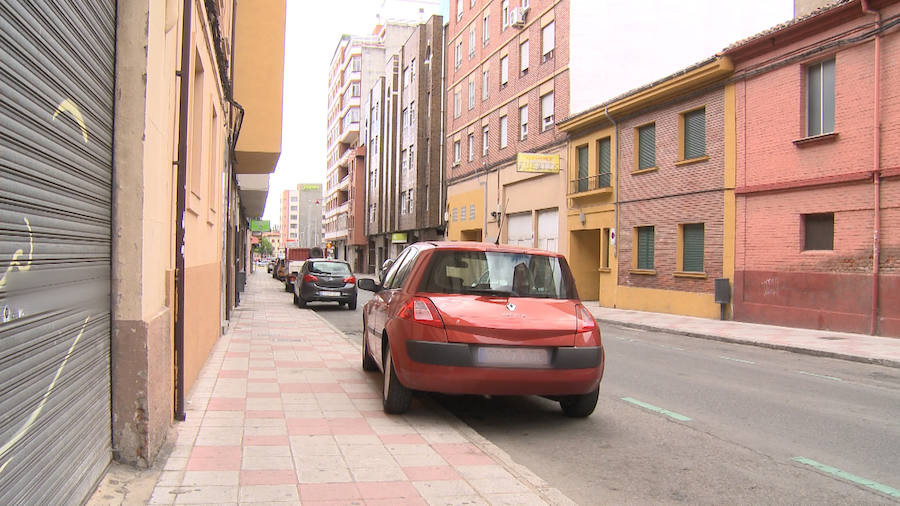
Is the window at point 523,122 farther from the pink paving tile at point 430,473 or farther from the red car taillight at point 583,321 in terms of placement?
the pink paving tile at point 430,473

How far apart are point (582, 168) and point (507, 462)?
2211 centimetres

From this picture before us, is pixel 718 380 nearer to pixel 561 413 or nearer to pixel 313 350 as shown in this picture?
pixel 561 413

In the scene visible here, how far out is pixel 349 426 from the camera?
5457mm

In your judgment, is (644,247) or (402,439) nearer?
(402,439)

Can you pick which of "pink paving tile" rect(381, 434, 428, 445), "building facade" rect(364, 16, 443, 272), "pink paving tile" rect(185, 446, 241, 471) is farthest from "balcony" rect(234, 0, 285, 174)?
"building facade" rect(364, 16, 443, 272)

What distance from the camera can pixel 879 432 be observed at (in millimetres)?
5742

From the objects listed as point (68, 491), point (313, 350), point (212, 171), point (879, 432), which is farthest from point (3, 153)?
point (313, 350)

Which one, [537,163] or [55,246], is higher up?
[537,163]

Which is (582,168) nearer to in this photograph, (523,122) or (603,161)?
(603,161)

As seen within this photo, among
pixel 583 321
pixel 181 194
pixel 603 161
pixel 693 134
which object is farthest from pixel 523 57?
pixel 181 194

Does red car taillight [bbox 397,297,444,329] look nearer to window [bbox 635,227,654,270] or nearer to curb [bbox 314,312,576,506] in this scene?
curb [bbox 314,312,576,506]

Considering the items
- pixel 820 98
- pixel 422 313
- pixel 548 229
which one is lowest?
pixel 422 313

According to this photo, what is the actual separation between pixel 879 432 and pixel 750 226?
12.0 meters

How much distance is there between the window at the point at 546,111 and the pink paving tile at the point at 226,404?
2336cm
